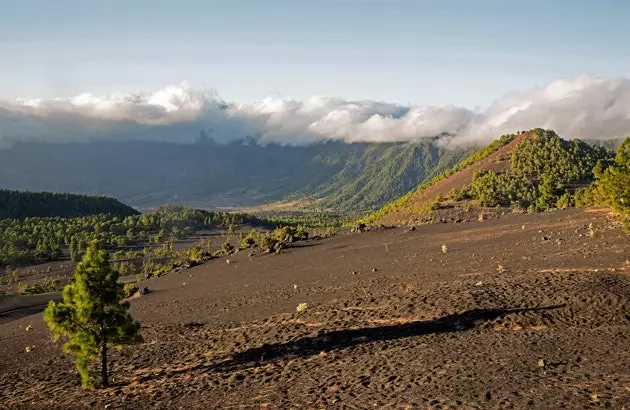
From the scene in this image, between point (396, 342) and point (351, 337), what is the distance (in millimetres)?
2703

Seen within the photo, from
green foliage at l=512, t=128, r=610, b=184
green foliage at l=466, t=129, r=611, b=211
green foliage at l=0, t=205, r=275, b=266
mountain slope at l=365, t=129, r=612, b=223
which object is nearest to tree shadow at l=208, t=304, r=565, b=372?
green foliage at l=466, t=129, r=611, b=211

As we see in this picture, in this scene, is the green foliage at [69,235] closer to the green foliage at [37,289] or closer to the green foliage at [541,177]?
the green foliage at [37,289]

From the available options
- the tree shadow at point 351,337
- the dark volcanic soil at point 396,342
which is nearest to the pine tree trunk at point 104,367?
the dark volcanic soil at point 396,342

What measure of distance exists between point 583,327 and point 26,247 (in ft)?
509

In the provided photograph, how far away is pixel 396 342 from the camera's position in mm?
24672

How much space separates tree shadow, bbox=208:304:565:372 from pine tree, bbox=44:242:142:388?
16.5 feet

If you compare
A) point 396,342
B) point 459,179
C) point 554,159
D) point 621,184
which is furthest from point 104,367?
point 554,159

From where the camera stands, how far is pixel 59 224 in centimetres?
17188

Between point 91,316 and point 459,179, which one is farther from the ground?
point 459,179

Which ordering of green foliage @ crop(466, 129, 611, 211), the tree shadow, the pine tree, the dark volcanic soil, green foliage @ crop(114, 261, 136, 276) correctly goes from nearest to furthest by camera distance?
the dark volcanic soil, the pine tree, the tree shadow, green foliage @ crop(466, 129, 611, 211), green foliage @ crop(114, 261, 136, 276)

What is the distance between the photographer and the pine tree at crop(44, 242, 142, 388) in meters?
24.0

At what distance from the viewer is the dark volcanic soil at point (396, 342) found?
1862 centimetres

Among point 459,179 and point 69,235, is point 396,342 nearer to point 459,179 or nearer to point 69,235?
point 459,179

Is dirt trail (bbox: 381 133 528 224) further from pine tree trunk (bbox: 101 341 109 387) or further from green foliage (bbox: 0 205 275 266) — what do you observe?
pine tree trunk (bbox: 101 341 109 387)
